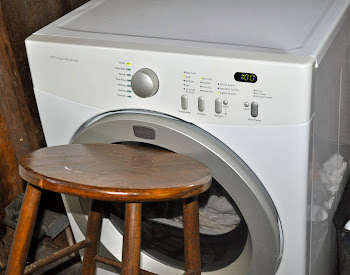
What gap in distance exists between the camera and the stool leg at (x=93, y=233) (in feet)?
5.28

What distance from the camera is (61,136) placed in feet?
5.37

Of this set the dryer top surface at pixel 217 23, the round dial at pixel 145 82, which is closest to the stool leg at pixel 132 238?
the round dial at pixel 145 82

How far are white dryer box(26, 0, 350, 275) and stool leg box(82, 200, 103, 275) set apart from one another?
14cm

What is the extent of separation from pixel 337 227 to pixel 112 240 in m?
0.63

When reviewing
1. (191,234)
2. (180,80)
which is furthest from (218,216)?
(180,80)

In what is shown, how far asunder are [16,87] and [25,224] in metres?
0.60

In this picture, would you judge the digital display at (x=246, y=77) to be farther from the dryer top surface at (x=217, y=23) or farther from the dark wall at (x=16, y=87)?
the dark wall at (x=16, y=87)

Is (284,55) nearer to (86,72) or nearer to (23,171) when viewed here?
(86,72)

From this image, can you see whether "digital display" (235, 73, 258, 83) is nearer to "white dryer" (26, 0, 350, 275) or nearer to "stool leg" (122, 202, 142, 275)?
"white dryer" (26, 0, 350, 275)

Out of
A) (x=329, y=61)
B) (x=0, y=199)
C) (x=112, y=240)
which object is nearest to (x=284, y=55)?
(x=329, y=61)

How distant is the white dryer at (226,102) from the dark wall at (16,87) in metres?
0.18

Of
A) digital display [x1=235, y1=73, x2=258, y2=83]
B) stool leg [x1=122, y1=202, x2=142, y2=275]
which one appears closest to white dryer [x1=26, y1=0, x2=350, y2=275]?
digital display [x1=235, y1=73, x2=258, y2=83]

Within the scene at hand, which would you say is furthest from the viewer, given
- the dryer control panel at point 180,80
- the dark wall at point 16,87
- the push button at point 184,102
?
the dark wall at point 16,87

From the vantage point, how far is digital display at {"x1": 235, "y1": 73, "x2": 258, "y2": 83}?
4.25 ft
